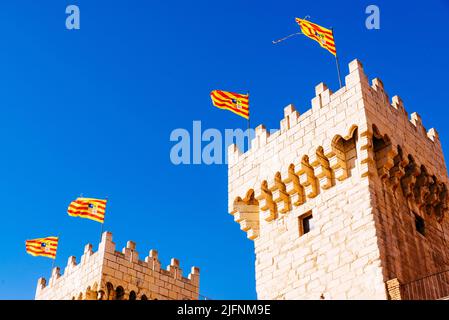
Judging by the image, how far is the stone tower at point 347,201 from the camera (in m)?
18.3

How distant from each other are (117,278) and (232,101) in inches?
310

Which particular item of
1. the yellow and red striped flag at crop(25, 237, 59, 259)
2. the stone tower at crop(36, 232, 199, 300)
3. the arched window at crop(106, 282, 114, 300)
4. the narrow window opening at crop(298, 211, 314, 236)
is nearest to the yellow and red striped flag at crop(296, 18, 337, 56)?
the narrow window opening at crop(298, 211, 314, 236)

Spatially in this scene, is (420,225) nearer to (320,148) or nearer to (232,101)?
(320,148)

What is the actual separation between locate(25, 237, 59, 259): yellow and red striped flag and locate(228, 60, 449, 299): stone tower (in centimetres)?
1171

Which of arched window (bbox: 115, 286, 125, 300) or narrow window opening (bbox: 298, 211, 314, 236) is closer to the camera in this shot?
narrow window opening (bbox: 298, 211, 314, 236)

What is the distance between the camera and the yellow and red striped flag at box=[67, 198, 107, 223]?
29.4 m

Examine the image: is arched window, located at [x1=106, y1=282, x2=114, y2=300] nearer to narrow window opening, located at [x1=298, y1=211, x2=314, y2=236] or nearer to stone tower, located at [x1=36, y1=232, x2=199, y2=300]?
stone tower, located at [x1=36, y1=232, x2=199, y2=300]

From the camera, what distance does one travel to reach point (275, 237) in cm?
2092

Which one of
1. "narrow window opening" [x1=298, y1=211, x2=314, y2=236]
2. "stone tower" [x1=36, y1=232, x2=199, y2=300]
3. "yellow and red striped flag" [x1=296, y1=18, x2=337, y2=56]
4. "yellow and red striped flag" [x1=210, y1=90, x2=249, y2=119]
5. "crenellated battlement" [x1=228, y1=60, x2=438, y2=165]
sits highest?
"yellow and red striped flag" [x1=296, y1=18, x2=337, y2=56]

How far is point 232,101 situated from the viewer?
2486cm

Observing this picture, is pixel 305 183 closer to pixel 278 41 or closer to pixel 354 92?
Answer: pixel 354 92
